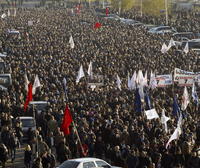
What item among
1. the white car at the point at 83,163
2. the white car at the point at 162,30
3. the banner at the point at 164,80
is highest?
the white car at the point at 83,163

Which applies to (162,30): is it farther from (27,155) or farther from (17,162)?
(27,155)

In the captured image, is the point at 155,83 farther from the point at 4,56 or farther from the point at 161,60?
the point at 4,56

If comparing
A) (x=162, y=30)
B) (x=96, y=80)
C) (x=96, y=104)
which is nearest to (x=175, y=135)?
(x=96, y=104)

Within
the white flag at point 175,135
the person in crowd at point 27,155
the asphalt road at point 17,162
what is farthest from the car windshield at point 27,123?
the white flag at point 175,135

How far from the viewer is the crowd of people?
21781 mm

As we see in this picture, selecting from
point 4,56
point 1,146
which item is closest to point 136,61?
point 4,56

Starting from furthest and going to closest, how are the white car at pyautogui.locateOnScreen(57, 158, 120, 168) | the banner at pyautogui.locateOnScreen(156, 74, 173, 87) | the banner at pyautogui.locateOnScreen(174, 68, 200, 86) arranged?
1. the banner at pyautogui.locateOnScreen(156, 74, 173, 87)
2. the banner at pyautogui.locateOnScreen(174, 68, 200, 86)
3. the white car at pyautogui.locateOnScreen(57, 158, 120, 168)

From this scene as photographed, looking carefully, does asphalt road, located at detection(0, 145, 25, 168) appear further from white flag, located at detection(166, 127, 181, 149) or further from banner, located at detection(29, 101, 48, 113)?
white flag, located at detection(166, 127, 181, 149)

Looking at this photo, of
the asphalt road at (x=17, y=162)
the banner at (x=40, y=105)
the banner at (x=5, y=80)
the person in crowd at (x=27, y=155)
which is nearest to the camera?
the person in crowd at (x=27, y=155)

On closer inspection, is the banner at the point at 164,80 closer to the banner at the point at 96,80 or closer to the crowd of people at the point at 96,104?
the crowd of people at the point at 96,104

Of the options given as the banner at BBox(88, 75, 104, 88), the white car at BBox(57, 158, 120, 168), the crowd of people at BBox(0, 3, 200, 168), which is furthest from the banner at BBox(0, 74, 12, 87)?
the white car at BBox(57, 158, 120, 168)

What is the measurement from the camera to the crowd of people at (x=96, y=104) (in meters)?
21.8

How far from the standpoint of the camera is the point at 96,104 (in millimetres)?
29688

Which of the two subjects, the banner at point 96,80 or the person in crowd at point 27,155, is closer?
the person in crowd at point 27,155
